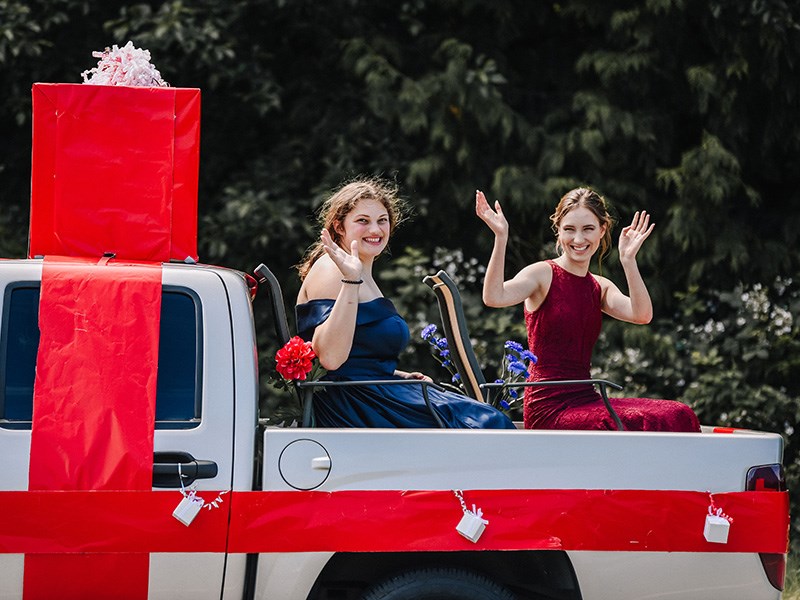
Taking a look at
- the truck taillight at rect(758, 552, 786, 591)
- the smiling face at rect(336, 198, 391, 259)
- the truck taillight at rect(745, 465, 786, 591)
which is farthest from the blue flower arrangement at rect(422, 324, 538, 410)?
the truck taillight at rect(758, 552, 786, 591)

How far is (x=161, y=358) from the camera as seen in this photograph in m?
3.85

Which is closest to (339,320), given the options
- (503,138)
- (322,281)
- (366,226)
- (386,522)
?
(322,281)

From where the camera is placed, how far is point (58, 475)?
371cm

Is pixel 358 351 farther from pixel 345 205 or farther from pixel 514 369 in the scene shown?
pixel 514 369

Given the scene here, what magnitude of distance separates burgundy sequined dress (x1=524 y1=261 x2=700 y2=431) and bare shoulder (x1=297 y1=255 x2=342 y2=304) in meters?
1.01

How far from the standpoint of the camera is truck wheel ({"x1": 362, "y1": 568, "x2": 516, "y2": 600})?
152 inches

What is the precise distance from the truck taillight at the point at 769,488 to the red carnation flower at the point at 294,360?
5.00 ft

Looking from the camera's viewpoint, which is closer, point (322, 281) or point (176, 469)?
point (176, 469)

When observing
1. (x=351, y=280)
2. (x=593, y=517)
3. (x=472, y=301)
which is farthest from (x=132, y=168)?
(x=472, y=301)

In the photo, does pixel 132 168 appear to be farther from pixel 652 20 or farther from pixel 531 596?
pixel 652 20

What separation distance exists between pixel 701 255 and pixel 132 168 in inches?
228

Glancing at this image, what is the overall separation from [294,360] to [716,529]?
1.51 m

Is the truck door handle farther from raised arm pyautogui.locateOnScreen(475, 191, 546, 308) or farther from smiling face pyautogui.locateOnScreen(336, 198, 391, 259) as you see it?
raised arm pyautogui.locateOnScreen(475, 191, 546, 308)

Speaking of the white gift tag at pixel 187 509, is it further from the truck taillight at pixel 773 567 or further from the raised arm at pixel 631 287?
the raised arm at pixel 631 287
